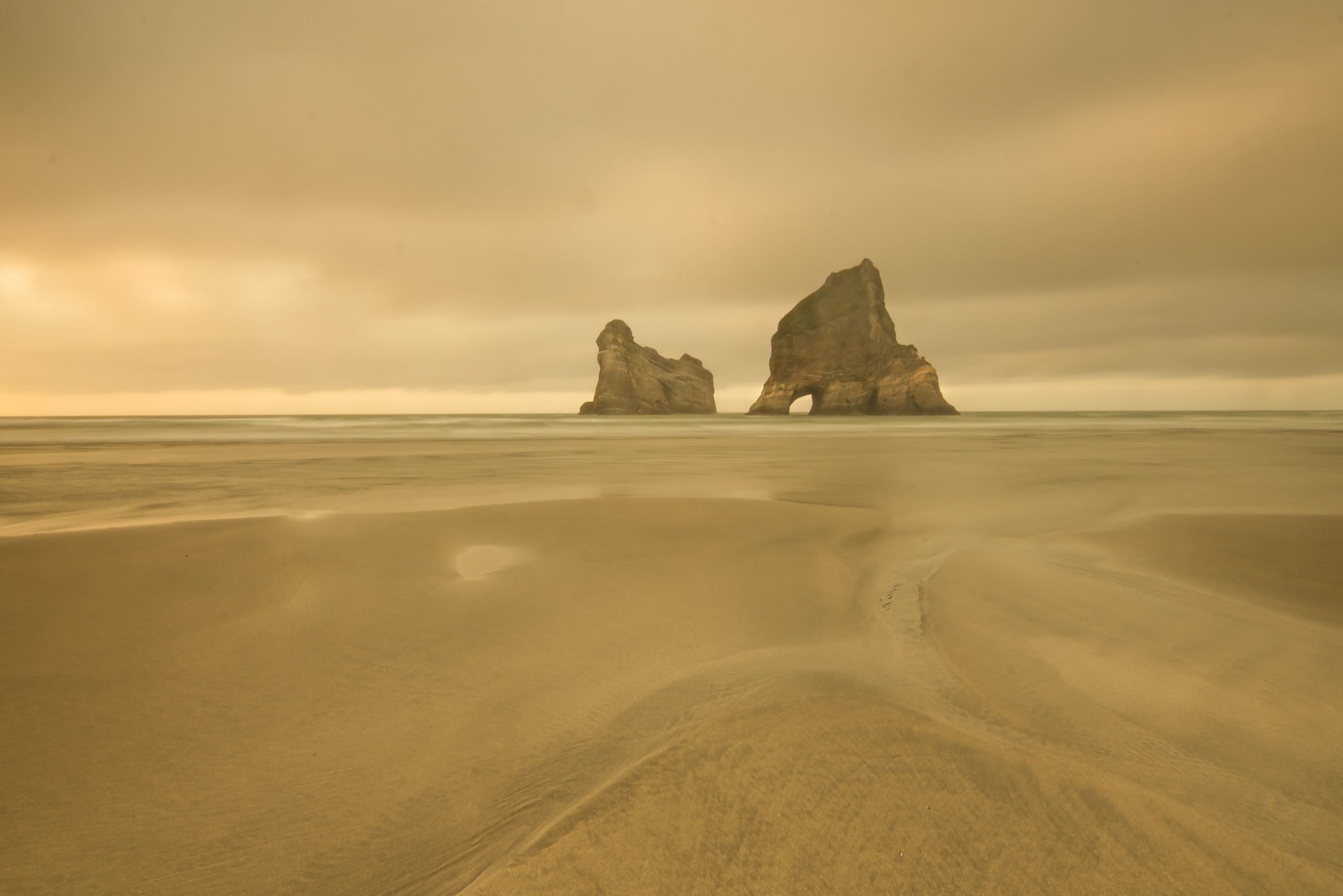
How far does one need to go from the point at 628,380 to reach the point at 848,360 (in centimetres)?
2998

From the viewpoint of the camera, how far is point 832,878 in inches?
59.3

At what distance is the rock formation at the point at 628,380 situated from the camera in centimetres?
8569

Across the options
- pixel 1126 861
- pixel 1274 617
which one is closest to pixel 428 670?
Result: pixel 1126 861

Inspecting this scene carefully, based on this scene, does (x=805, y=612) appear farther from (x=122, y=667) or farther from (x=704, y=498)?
(x=704, y=498)

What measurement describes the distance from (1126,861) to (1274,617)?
9.75 ft

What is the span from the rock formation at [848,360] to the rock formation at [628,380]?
53.6ft

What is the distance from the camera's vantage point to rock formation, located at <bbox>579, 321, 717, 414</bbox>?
85.7m

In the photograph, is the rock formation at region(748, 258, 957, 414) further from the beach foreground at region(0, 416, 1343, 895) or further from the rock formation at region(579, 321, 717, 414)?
the beach foreground at region(0, 416, 1343, 895)

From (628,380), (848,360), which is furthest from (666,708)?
(628,380)

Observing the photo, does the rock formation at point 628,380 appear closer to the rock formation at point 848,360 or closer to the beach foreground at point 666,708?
the rock formation at point 848,360

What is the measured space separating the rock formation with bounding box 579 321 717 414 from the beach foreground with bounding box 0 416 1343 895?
8033 cm

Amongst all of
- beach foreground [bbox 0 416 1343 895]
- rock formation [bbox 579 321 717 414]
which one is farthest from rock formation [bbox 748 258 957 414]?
beach foreground [bbox 0 416 1343 895]

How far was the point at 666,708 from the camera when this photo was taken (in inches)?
95.9

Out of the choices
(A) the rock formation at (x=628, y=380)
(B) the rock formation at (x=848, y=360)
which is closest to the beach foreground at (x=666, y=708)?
(B) the rock formation at (x=848, y=360)
